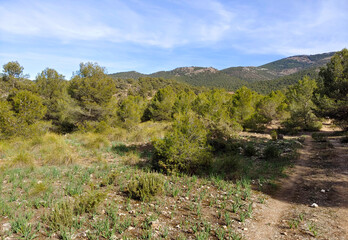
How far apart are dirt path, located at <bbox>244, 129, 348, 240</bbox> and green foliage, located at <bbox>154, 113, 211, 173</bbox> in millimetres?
2746

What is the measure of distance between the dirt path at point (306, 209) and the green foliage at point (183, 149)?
2.75 meters

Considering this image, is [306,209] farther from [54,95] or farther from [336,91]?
[54,95]

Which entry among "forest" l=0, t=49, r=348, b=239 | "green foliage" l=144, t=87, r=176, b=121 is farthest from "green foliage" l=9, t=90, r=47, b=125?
"green foliage" l=144, t=87, r=176, b=121

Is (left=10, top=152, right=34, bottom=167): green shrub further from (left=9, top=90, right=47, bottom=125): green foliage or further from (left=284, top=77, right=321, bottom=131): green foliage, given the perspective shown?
(left=284, top=77, right=321, bottom=131): green foliage

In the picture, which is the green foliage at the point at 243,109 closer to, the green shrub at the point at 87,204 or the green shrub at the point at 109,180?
the green shrub at the point at 109,180

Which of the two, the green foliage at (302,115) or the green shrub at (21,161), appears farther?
the green foliage at (302,115)

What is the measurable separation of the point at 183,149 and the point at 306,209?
401cm

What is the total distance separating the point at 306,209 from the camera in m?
4.53

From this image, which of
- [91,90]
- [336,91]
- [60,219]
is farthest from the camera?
[91,90]

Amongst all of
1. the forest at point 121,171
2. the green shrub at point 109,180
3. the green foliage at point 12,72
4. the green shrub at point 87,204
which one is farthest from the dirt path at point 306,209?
the green foliage at point 12,72

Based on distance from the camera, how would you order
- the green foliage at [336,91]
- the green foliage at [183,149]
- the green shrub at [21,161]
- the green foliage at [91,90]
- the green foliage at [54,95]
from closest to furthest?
the green foliage at [183,149] < the green shrub at [21,161] < the green foliage at [336,91] < the green foliage at [91,90] < the green foliage at [54,95]

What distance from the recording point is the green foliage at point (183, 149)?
6652mm

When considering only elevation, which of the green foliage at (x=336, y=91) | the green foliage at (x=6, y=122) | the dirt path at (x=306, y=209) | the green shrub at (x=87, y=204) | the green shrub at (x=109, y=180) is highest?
the green foliage at (x=336, y=91)

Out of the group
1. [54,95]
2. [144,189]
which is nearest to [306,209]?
[144,189]
